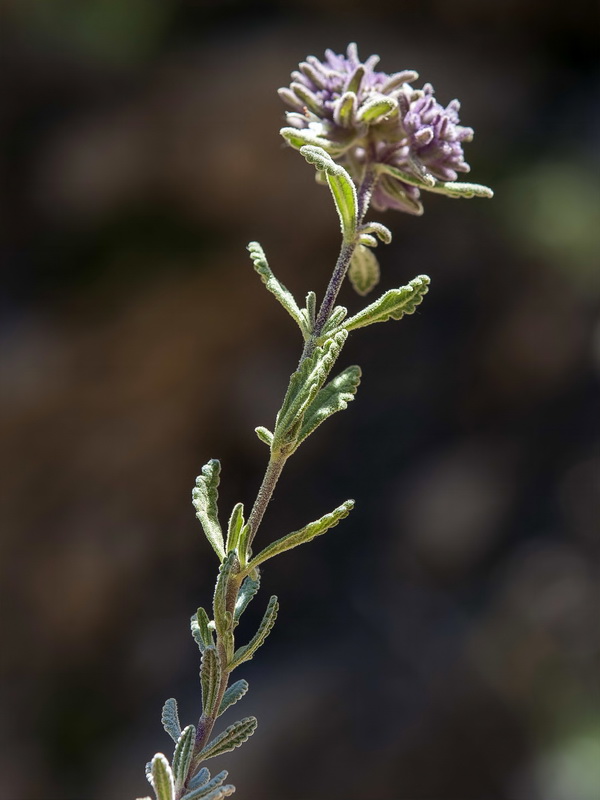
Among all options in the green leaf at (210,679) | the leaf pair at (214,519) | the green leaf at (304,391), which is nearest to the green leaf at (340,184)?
the green leaf at (304,391)

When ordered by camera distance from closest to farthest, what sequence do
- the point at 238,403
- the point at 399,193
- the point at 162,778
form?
the point at 162,778
the point at 399,193
the point at 238,403

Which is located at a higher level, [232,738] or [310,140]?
[310,140]

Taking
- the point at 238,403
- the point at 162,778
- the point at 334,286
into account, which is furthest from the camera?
the point at 238,403

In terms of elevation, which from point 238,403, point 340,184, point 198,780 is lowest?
point 238,403

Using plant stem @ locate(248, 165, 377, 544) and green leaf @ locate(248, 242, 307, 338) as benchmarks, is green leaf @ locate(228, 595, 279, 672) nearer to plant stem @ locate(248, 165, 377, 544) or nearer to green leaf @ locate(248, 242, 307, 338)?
plant stem @ locate(248, 165, 377, 544)

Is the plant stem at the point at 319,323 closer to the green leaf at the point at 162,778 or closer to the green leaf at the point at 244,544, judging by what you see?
the green leaf at the point at 244,544

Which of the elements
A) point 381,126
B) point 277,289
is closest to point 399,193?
point 381,126

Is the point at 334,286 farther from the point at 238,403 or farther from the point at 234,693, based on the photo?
the point at 238,403
